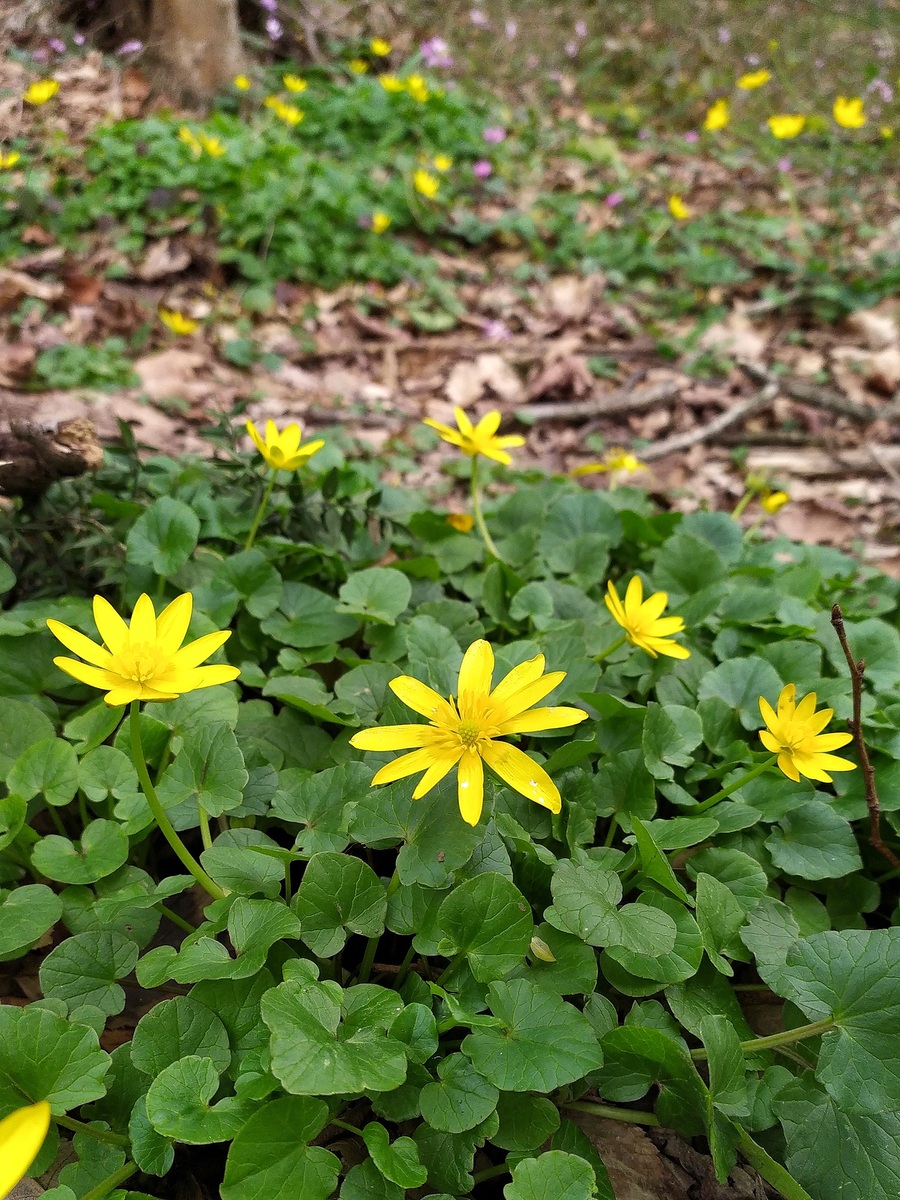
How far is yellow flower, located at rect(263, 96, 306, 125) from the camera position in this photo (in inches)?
199

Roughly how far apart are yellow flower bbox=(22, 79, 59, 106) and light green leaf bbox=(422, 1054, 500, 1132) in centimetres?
556

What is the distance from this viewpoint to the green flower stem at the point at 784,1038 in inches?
43.6

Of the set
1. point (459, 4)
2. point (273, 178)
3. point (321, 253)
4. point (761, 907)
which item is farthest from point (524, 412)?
point (459, 4)

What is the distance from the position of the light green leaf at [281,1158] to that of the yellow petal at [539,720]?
20.7 inches

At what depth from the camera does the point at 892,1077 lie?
1.04 meters

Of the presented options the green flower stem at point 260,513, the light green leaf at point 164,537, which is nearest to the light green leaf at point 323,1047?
the light green leaf at point 164,537

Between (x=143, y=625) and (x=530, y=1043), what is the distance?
0.78 metres

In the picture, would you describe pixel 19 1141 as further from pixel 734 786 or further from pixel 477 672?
→ pixel 734 786

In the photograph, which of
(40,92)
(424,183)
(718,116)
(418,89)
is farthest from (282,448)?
(718,116)

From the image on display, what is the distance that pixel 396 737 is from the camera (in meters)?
1.09

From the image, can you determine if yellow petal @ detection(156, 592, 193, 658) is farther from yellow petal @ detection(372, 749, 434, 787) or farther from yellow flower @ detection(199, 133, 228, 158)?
yellow flower @ detection(199, 133, 228, 158)

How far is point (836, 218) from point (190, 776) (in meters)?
5.96

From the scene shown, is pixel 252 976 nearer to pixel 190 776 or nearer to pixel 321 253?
pixel 190 776

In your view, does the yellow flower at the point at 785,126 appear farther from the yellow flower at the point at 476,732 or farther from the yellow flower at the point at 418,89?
the yellow flower at the point at 476,732
